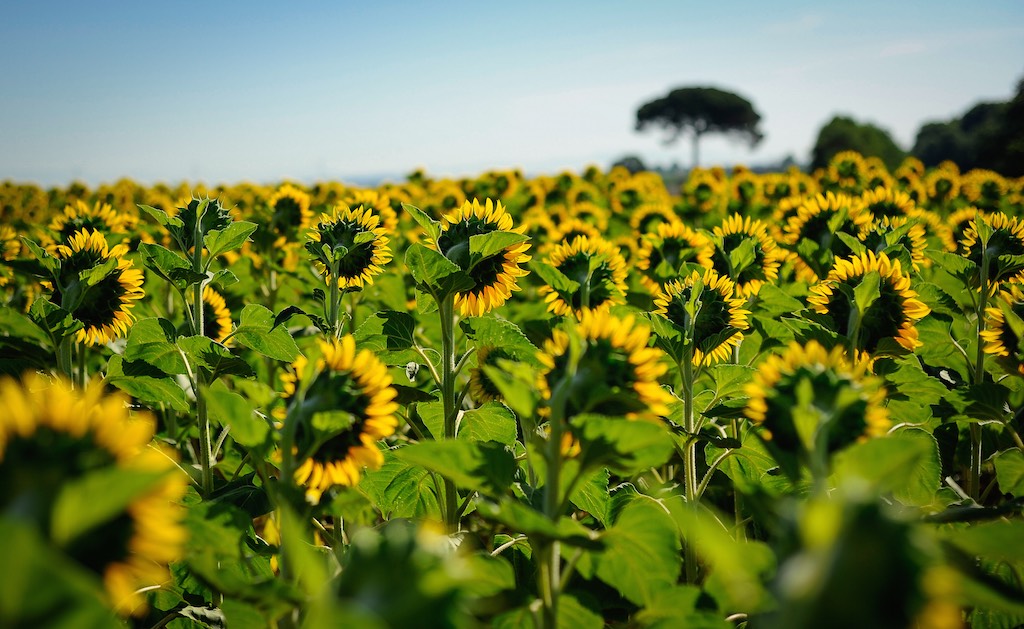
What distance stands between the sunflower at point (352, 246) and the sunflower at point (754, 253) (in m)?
1.43

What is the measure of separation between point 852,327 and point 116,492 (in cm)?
192

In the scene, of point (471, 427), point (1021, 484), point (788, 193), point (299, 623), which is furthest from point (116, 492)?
point (788, 193)

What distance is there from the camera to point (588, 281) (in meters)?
2.44

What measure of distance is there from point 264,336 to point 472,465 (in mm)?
1327

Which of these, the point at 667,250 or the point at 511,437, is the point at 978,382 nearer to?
the point at 667,250

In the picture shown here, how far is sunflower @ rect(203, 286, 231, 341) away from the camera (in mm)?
3045

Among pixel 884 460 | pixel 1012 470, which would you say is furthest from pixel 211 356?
pixel 1012 470

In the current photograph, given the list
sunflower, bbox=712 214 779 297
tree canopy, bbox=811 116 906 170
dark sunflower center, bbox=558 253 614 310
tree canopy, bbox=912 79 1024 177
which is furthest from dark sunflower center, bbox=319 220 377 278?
tree canopy, bbox=811 116 906 170

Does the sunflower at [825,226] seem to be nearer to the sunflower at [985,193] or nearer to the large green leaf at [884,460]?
the large green leaf at [884,460]

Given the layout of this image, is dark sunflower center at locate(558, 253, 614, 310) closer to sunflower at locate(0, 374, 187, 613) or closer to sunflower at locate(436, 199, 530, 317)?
sunflower at locate(436, 199, 530, 317)

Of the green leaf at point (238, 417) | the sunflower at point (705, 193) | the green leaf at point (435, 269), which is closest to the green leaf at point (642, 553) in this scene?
the green leaf at point (238, 417)

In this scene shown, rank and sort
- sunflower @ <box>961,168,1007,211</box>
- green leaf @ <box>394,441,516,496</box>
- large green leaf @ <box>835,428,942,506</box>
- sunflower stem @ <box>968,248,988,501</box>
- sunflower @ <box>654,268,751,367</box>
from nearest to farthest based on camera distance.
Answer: large green leaf @ <box>835,428,942,506</box>
green leaf @ <box>394,441,516,496</box>
sunflower @ <box>654,268,751,367</box>
sunflower stem @ <box>968,248,988,501</box>
sunflower @ <box>961,168,1007,211</box>

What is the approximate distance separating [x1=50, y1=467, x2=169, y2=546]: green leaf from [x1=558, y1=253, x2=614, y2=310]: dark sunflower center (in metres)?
1.82

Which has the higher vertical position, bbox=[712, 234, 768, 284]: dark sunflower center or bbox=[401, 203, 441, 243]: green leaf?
bbox=[401, 203, 441, 243]: green leaf
